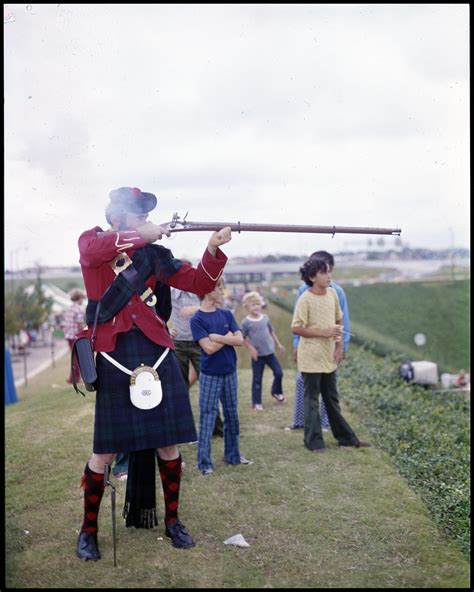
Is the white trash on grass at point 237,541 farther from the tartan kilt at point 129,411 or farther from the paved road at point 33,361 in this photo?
the paved road at point 33,361

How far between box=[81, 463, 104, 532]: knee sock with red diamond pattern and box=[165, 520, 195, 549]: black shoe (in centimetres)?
52

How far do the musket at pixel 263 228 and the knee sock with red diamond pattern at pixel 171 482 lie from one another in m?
1.57

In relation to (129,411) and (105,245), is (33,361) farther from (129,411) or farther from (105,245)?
(105,245)

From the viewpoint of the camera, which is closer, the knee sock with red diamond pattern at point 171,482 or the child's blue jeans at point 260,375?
the knee sock with red diamond pattern at point 171,482

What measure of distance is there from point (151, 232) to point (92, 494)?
1.75 metres

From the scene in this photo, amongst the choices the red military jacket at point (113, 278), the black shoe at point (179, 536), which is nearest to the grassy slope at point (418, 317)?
the black shoe at point (179, 536)

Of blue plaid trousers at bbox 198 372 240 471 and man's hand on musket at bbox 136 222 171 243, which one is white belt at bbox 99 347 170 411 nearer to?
man's hand on musket at bbox 136 222 171 243

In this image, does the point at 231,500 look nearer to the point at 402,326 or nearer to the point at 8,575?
the point at 8,575

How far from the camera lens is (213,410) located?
22.7ft

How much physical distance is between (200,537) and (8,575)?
133 centimetres

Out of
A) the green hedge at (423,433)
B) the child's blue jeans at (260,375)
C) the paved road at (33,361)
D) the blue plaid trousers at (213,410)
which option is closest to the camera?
the green hedge at (423,433)

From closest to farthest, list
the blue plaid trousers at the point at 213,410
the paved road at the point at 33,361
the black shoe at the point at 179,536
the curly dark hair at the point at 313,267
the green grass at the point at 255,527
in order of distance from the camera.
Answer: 1. the green grass at the point at 255,527
2. the black shoe at the point at 179,536
3. the blue plaid trousers at the point at 213,410
4. the curly dark hair at the point at 313,267
5. the paved road at the point at 33,361

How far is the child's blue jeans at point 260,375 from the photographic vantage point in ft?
33.8

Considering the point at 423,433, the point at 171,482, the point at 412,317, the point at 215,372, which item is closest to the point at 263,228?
the point at 171,482
